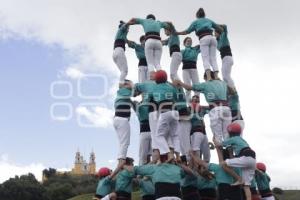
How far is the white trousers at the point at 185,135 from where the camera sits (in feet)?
49.1

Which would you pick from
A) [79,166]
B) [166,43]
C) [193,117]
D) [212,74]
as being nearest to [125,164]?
[193,117]

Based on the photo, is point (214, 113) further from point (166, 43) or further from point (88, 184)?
point (88, 184)

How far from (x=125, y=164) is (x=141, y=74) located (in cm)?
469

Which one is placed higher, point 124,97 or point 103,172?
point 124,97

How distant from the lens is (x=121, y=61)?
15.5 m

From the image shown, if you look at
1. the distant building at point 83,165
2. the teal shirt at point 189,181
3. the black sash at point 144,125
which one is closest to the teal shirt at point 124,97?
the black sash at point 144,125

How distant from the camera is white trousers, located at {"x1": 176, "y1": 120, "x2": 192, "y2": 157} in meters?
15.0

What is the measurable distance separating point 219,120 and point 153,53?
11.5 feet

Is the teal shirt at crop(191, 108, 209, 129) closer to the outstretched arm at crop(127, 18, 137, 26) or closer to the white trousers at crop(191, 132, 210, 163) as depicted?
the white trousers at crop(191, 132, 210, 163)

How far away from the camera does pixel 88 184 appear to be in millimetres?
62844

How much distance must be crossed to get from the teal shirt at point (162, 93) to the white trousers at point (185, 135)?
233cm

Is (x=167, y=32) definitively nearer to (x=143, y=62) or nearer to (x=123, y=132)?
(x=143, y=62)

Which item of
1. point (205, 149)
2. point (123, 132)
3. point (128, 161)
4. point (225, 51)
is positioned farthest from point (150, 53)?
point (128, 161)

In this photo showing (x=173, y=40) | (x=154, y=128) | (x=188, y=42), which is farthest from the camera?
(x=188, y=42)
